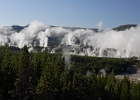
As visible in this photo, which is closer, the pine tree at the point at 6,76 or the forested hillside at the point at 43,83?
the forested hillside at the point at 43,83

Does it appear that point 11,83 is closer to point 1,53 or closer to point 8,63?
point 8,63

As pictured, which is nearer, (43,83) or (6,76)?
(43,83)

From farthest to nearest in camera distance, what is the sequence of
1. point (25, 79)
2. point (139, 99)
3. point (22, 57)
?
point (139, 99)
point (22, 57)
point (25, 79)

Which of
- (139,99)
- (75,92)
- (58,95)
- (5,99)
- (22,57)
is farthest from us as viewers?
(139,99)

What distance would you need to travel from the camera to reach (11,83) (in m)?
66.5

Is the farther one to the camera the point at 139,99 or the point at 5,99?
the point at 139,99

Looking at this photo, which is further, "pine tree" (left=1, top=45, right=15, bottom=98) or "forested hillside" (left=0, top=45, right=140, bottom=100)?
"pine tree" (left=1, top=45, right=15, bottom=98)

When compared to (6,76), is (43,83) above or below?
below

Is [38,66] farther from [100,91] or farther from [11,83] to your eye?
[100,91]

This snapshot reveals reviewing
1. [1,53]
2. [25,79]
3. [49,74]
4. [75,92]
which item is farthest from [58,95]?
[25,79]

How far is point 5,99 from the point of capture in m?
63.8

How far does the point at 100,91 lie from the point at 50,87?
42736mm

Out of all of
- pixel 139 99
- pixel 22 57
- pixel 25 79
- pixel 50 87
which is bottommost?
pixel 139 99

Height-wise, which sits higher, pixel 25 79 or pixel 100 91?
pixel 25 79
